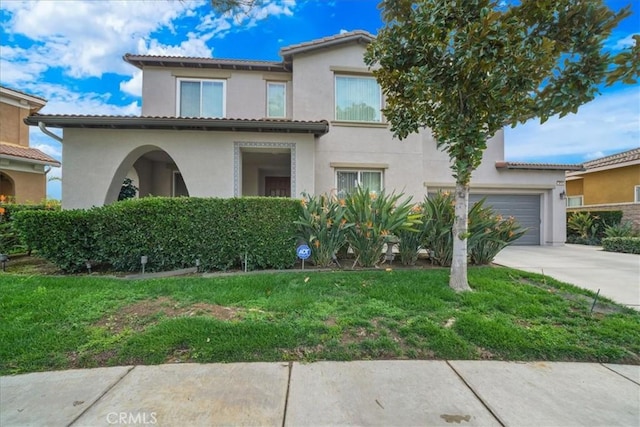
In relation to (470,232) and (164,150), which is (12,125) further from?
(470,232)

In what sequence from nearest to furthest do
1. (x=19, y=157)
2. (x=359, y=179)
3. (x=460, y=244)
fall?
1. (x=460, y=244)
2. (x=359, y=179)
3. (x=19, y=157)

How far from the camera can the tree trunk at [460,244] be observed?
5.03 metres

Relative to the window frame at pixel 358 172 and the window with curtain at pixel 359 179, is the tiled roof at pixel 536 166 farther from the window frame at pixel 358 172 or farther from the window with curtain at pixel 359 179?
the window with curtain at pixel 359 179

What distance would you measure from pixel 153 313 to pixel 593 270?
9883mm

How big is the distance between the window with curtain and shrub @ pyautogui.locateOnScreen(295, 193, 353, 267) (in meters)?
3.71

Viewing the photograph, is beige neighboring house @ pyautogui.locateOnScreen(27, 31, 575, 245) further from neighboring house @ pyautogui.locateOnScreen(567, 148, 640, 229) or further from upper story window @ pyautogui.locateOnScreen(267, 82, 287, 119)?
neighboring house @ pyautogui.locateOnScreen(567, 148, 640, 229)

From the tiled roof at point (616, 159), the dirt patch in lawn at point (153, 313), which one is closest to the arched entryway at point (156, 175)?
the dirt patch in lawn at point (153, 313)

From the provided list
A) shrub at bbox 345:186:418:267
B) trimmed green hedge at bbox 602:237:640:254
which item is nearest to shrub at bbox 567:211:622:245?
trimmed green hedge at bbox 602:237:640:254

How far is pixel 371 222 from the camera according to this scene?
627 centimetres

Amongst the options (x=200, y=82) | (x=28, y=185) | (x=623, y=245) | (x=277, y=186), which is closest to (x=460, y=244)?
(x=277, y=186)

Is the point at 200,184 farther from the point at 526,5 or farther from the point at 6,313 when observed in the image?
the point at 526,5

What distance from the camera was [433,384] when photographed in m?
2.75

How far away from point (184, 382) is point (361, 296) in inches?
109

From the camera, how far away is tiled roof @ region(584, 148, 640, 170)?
49.2 ft
